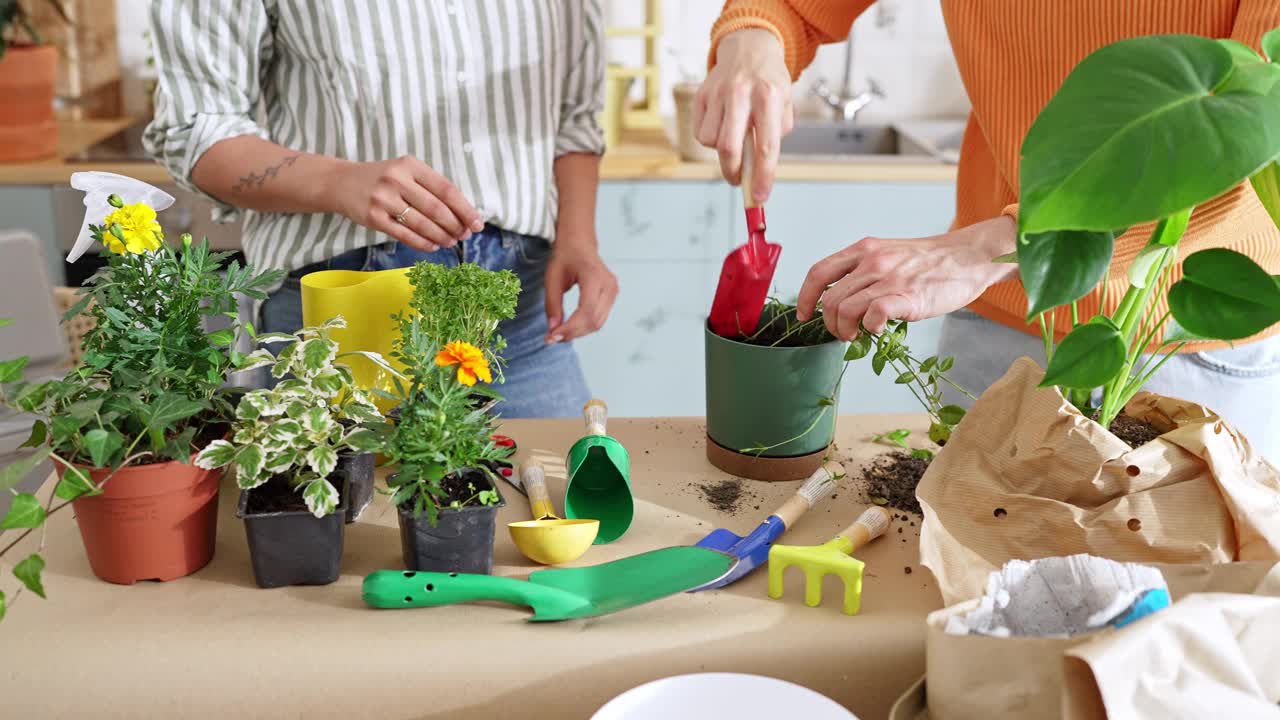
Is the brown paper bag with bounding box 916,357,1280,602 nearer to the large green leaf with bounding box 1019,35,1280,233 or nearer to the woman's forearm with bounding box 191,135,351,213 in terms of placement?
the large green leaf with bounding box 1019,35,1280,233

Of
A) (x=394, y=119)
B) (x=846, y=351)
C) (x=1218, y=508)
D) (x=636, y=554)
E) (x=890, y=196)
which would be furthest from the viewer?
(x=890, y=196)

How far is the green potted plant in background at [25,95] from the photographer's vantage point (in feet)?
7.45

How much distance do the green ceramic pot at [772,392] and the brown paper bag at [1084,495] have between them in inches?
5.9

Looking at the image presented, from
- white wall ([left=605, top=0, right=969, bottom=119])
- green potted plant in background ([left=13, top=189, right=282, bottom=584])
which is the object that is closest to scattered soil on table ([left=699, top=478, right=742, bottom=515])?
green potted plant in background ([left=13, top=189, right=282, bottom=584])

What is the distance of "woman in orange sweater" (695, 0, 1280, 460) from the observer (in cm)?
94

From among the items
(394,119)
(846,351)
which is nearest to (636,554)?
(846,351)

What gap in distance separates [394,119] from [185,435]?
2.18 feet

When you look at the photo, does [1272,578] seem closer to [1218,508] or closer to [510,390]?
[1218,508]

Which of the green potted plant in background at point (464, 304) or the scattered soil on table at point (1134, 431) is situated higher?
the green potted plant in background at point (464, 304)

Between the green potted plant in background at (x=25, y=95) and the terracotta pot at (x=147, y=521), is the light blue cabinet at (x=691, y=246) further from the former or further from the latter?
the terracotta pot at (x=147, y=521)

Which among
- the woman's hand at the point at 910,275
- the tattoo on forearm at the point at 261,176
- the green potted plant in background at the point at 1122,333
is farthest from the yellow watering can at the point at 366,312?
the green potted plant in background at the point at 1122,333

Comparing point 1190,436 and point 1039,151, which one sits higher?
point 1039,151

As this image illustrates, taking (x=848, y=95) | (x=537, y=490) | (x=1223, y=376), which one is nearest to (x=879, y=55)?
(x=848, y=95)

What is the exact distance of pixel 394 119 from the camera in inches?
53.9
